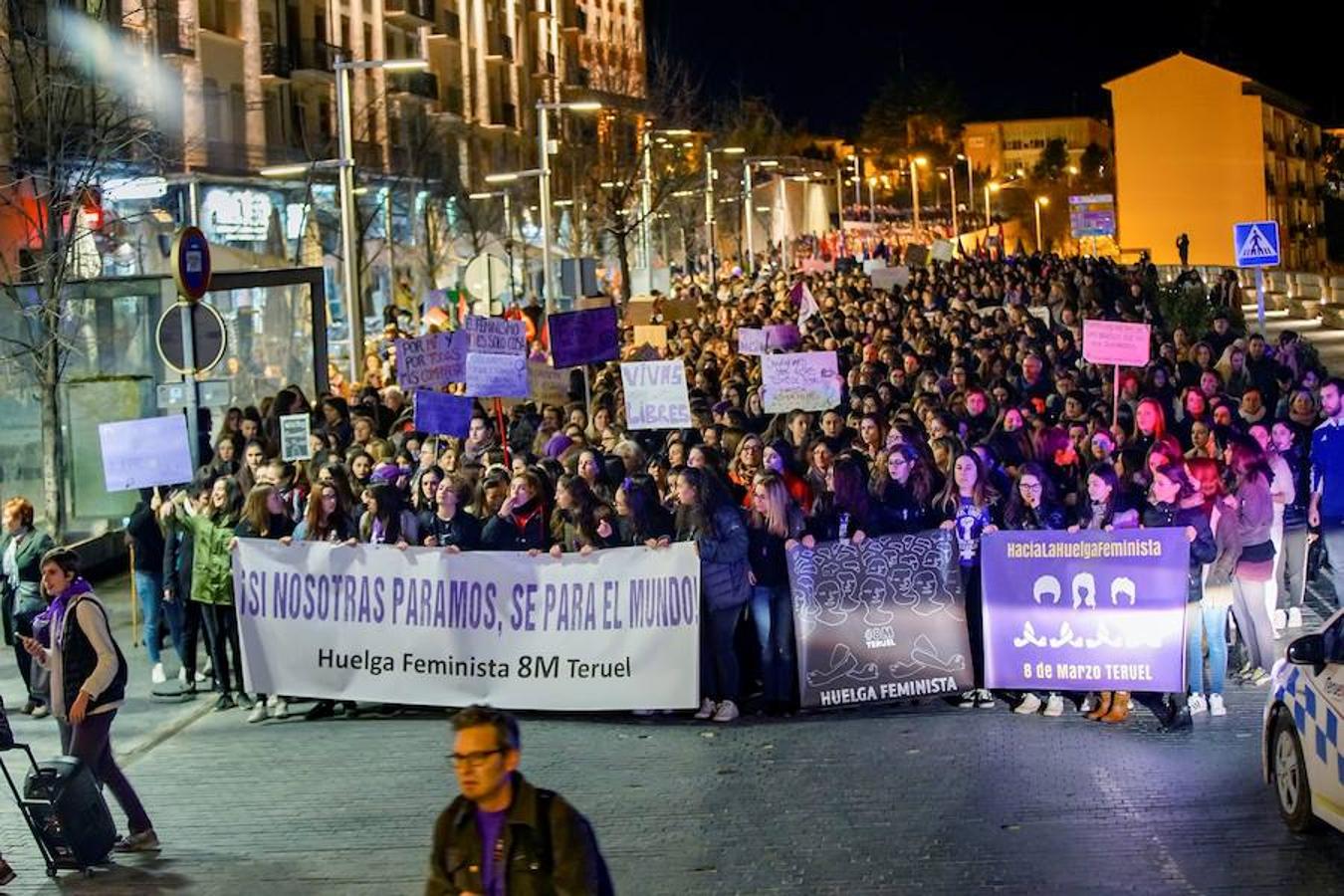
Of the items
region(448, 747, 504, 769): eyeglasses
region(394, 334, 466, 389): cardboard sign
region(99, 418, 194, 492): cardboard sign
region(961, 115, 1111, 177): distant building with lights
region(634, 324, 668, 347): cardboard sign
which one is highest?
region(961, 115, 1111, 177): distant building with lights

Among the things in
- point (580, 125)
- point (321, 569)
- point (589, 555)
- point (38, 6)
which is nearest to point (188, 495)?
point (321, 569)

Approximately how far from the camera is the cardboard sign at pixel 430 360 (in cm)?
1947

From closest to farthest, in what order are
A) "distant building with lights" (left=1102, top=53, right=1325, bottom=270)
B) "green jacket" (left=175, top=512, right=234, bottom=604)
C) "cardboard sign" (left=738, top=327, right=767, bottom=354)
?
"green jacket" (left=175, top=512, right=234, bottom=604), "cardboard sign" (left=738, top=327, right=767, bottom=354), "distant building with lights" (left=1102, top=53, right=1325, bottom=270)

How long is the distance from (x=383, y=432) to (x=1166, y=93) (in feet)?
255

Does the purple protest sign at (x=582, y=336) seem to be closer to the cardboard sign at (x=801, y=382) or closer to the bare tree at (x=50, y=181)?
the cardboard sign at (x=801, y=382)

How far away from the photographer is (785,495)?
512 inches

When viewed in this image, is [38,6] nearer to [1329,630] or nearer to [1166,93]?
[1329,630]

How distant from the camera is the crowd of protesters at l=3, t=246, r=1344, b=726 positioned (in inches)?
502

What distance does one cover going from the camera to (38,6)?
111 ft

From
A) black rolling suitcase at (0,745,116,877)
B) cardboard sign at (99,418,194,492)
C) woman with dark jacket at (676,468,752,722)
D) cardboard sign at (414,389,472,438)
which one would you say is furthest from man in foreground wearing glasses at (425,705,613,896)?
cardboard sign at (414,389,472,438)

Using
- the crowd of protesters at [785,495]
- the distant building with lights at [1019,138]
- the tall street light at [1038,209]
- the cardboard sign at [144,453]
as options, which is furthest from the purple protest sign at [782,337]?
the distant building with lights at [1019,138]

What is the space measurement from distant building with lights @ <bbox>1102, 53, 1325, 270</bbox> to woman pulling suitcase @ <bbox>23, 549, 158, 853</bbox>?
279 ft

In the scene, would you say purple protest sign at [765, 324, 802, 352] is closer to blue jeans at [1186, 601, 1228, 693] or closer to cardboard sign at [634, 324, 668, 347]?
cardboard sign at [634, 324, 668, 347]

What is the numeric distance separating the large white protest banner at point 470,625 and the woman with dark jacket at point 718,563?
0.38 ft
